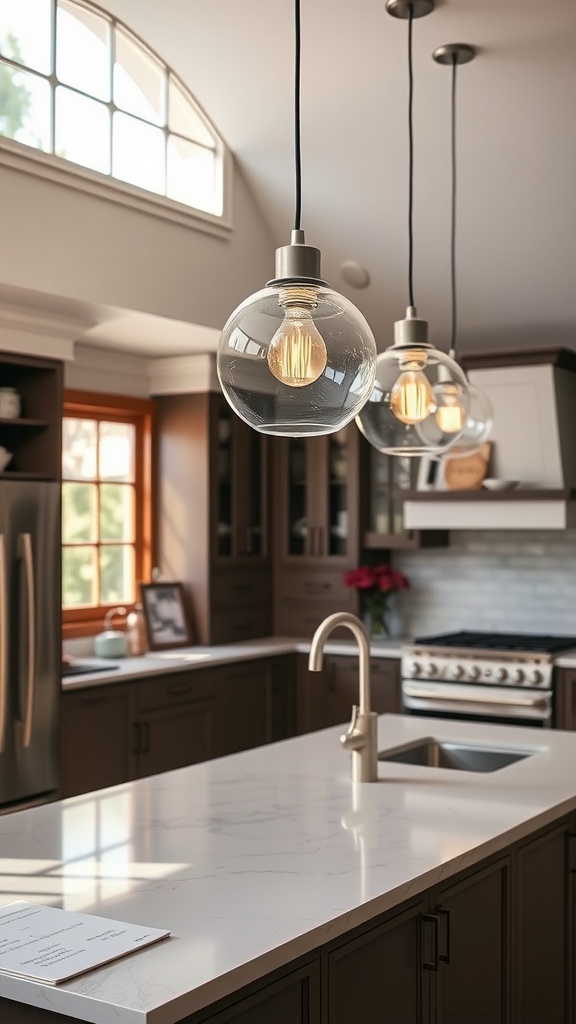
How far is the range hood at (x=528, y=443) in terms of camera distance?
5777 millimetres

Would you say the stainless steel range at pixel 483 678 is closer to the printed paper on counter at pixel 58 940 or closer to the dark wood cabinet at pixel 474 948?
the dark wood cabinet at pixel 474 948

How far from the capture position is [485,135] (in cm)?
477

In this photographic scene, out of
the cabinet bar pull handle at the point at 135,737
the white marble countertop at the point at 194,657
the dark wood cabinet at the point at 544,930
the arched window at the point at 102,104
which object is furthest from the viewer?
the cabinet bar pull handle at the point at 135,737

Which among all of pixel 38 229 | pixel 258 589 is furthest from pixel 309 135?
pixel 258 589

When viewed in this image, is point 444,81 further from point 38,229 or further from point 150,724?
point 150,724

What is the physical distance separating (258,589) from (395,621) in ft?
2.82

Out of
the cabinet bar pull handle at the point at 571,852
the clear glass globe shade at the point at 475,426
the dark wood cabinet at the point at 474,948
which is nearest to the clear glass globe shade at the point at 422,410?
the clear glass globe shade at the point at 475,426

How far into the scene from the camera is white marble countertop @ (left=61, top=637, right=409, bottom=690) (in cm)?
514

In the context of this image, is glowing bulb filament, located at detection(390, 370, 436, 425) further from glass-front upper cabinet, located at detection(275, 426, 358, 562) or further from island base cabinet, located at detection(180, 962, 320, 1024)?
glass-front upper cabinet, located at detection(275, 426, 358, 562)

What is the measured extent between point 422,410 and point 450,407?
13 cm

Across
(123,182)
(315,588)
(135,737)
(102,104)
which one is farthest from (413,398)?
(315,588)

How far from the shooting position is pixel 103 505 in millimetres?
6250

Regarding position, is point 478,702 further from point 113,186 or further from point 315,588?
point 113,186

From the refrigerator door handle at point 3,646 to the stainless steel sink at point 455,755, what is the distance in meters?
1.78
